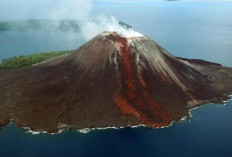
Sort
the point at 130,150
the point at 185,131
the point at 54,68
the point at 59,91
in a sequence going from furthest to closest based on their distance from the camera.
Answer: the point at 54,68 < the point at 59,91 < the point at 185,131 < the point at 130,150

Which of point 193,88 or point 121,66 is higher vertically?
point 121,66

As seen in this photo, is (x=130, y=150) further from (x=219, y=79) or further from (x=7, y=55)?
(x=7, y=55)

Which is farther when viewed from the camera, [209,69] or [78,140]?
[209,69]

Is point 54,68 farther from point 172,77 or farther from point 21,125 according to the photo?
point 172,77

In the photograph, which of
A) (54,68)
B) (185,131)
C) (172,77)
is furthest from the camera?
(54,68)

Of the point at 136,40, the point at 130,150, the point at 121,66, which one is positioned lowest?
the point at 130,150

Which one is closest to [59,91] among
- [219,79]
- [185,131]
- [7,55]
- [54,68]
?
[54,68]

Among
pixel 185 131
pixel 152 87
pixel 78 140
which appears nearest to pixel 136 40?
pixel 152 87
